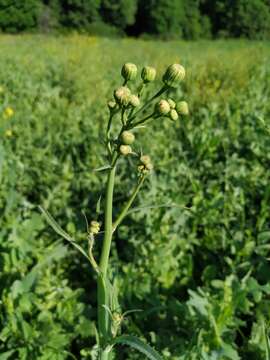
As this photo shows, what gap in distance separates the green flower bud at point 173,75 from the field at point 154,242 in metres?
0.29

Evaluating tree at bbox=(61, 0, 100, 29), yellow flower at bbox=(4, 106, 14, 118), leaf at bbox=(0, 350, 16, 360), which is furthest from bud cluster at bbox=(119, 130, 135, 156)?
tree at bbox=(61, 0, 100, 29)

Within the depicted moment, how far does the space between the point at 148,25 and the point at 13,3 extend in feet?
104

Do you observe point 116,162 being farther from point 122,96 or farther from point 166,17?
point 166,17

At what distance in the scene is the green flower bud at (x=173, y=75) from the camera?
1.11 m

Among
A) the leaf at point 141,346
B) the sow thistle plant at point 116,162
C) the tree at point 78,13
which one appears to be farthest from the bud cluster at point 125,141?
the tree at point 78,13

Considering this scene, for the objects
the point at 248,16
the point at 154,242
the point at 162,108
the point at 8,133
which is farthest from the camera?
the point at 248,16

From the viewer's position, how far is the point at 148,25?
4334 cm

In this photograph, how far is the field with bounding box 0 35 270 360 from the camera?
180 centimetres

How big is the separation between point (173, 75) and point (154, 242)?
4.33ft

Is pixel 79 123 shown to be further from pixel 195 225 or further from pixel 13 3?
pixel 13 3

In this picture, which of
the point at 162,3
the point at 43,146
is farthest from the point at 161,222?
the point at 162,3

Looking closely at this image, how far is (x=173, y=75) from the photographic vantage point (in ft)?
3.66

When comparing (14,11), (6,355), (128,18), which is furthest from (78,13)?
(6,355)

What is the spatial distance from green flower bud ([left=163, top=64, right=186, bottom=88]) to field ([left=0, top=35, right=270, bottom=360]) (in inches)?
11.5
